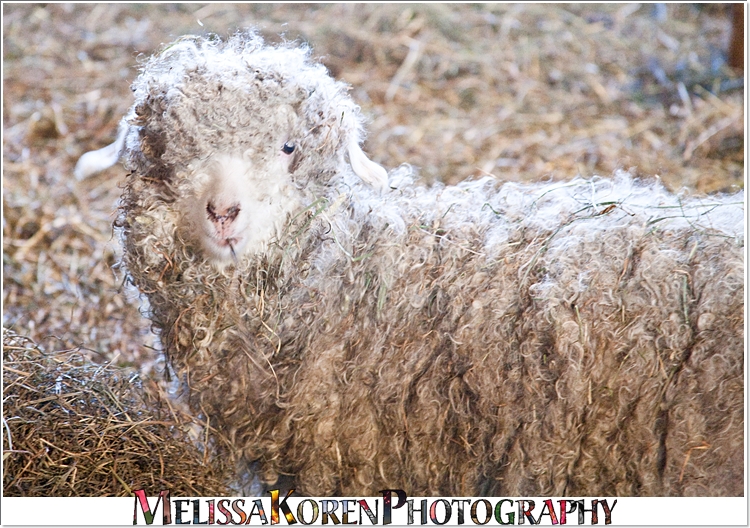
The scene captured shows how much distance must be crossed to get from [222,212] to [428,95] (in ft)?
11.6

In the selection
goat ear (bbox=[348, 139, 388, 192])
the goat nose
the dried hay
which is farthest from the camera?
the dried hay

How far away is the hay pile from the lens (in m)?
2.25

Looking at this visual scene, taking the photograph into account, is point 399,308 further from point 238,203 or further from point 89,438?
point 89,438

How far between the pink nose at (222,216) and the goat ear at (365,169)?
0.42m

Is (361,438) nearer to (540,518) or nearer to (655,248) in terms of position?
(540,518)

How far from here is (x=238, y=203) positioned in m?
1.97

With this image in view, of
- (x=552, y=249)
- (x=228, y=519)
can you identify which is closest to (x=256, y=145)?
(x=552, y=249)

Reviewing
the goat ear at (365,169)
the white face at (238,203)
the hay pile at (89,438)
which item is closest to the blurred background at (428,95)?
the hay pile at (89,438)

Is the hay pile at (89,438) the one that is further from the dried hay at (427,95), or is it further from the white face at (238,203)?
the dried hay at (427,95)

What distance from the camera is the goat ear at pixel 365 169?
2191 mm

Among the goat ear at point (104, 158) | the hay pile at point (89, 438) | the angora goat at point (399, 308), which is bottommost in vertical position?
the hay pile at point (89, 438)

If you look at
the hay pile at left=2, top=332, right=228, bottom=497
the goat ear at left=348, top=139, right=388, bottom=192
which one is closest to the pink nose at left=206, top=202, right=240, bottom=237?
the goat ear at left=348, top=139, right=388, bottom=192

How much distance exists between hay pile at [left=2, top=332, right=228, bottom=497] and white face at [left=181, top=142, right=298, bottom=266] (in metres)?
0.74

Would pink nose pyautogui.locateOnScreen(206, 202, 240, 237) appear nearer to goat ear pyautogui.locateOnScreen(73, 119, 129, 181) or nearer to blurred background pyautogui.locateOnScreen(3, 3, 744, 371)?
goat ear pyautogui.locateOnScreen(73, 119, 129, 181)
